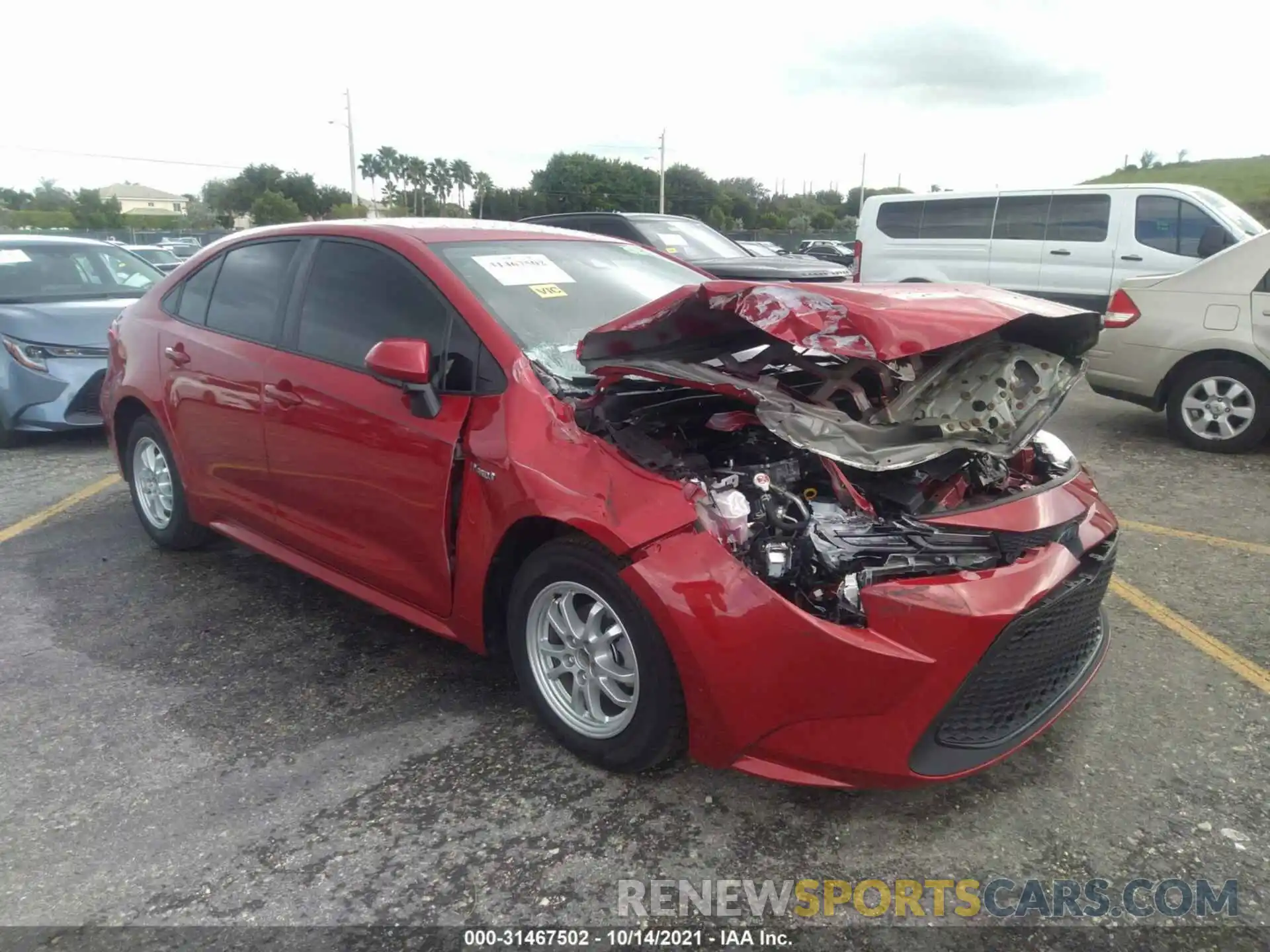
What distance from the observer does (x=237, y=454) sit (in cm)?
397

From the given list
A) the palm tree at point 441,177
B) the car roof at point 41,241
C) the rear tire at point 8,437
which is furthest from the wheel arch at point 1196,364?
the palm tree at point 441,177

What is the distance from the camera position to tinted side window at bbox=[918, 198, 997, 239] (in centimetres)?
1138

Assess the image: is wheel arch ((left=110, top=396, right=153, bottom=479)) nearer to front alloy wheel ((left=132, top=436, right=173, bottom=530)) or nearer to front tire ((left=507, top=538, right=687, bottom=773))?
front alloy wheel ((left=132, top=436, right=173, bottom=530))

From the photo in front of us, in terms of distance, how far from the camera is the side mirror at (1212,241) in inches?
357

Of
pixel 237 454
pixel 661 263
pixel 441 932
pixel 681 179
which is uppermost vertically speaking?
pixel 681 179

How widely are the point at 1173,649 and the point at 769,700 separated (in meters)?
2.11

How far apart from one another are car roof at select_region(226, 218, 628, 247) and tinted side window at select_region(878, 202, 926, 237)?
9023mm

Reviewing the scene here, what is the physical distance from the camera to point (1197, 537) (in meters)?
4.82

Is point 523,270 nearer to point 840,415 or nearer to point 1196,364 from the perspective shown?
point 840,415

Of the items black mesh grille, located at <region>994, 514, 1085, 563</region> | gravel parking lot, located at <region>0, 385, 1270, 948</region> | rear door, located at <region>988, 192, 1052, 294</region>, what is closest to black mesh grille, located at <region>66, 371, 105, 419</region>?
gravel parking lot, located at <region>0, 385, 1270, 948</region>

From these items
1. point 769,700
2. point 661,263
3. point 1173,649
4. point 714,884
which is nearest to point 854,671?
point 769,700

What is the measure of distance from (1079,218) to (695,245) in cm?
440

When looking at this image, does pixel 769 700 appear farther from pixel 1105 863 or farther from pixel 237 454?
pixel 237 454

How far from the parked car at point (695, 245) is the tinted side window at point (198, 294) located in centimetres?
524
